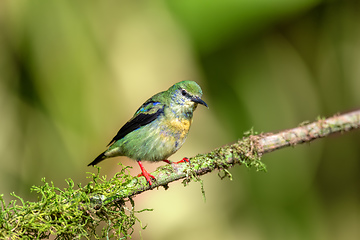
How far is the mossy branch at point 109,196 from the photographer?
232 centimetres

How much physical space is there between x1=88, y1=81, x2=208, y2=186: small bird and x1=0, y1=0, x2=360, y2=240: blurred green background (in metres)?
→ 1.05

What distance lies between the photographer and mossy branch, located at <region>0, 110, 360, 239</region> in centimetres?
232

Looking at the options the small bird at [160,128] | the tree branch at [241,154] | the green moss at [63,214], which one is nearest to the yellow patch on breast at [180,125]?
the small bird at [160,128]

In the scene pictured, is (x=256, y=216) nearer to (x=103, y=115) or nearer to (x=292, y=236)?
(x=292, y=236)

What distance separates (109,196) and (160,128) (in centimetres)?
137

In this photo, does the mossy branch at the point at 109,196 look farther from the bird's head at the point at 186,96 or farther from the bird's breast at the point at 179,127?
the bird's head at the point at 186,96

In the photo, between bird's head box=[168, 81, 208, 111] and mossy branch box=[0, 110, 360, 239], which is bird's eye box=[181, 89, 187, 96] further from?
mossy branch box=[0, 110, 360, 239]

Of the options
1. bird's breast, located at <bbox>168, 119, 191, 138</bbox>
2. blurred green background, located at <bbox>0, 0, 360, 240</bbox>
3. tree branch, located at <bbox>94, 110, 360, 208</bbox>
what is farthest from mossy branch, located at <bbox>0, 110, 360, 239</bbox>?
blurred green background, located at <bbox>0, 0, 360, 240</bbox>

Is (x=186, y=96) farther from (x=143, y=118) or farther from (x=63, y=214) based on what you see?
(x=63, y=214)

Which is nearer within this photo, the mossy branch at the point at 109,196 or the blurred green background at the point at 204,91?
the mossy branch at the point at 109,196

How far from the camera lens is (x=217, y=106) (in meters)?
5.34

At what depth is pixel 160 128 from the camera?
12.7 ft

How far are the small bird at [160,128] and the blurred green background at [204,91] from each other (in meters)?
1.05

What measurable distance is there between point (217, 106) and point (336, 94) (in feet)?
5.48
